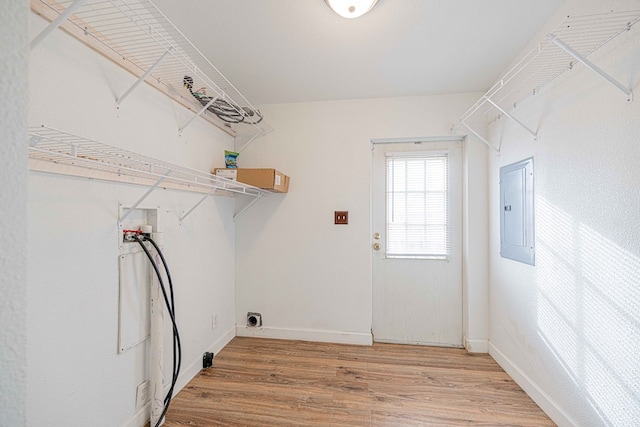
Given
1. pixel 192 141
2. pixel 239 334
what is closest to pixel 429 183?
pixel 192 141

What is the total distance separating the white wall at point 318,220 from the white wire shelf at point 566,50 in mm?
652

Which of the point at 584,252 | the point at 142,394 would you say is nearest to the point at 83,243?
the point at 142,394

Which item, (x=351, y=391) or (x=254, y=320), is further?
(x=254, y=320)

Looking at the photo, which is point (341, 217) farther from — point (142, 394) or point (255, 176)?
point (142, 394)

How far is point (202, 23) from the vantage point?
1.54 m

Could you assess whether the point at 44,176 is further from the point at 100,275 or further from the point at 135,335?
the point at 135,335

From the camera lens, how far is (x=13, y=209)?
32 centimetres

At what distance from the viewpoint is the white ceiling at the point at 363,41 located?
1.43 m

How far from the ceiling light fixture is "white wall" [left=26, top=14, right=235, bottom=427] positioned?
1.12 metres

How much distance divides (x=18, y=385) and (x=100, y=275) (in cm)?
113

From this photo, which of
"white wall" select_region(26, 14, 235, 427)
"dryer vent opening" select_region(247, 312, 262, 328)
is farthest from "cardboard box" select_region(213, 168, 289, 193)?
"dryer vent opening" select_region(247, 312, 262, 328)

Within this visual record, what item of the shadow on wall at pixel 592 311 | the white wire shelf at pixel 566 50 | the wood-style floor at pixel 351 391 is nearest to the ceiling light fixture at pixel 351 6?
the white wire shelf at pixel 566 50

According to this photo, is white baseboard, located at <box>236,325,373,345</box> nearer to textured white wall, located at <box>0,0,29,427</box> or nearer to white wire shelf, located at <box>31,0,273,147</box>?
white wire shelf, located at <box>31,0,273,147</box>

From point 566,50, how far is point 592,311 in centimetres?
120
